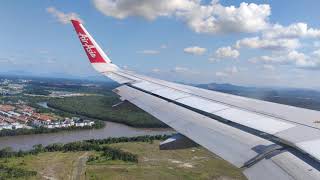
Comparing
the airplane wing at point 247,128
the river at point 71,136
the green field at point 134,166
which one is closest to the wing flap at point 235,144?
the airplane wing at point 247,128

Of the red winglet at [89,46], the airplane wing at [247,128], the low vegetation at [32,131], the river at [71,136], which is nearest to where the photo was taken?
the airplane wing at [247,128]

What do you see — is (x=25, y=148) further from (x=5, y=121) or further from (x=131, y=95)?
(x=131, y=95)

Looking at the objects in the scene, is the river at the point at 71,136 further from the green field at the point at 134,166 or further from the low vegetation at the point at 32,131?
the green field at the point at 134,166

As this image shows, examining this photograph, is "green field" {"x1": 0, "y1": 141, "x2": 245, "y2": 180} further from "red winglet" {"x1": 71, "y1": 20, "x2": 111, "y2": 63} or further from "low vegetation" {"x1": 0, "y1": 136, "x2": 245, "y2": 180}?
"red winglet" {"x1": 71, "y1": 20, "x2": 111, "y2": 63}

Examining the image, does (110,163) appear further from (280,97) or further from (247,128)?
(247,128)

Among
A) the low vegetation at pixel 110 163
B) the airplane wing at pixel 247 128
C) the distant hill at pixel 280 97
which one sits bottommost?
the low vegetation at pixel 110 163

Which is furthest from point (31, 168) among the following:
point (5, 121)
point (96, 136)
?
point (5, 121)
